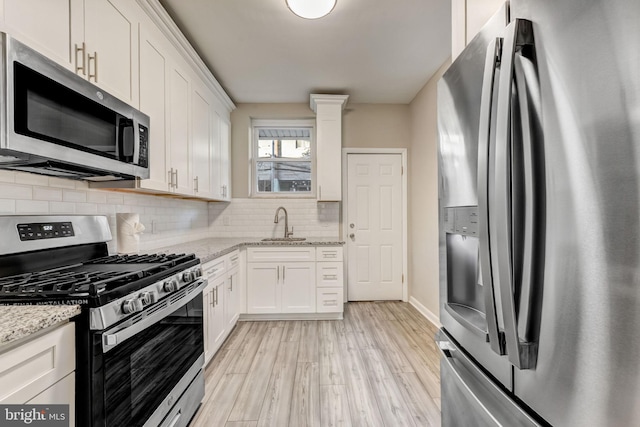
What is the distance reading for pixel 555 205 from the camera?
58 cm

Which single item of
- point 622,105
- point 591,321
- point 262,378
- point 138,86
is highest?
point 138,86

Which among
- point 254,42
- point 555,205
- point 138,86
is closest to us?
point 555,205

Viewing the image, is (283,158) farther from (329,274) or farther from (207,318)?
(207,318)

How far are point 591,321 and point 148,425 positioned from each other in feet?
5.27

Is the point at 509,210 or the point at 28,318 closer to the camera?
the point at 509,210

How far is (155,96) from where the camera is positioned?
6.86ft

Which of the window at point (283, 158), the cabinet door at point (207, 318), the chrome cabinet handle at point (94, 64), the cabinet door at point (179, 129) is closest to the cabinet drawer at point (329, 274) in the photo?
the window at point (283, 158)

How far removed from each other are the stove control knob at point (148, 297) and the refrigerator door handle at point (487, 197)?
1.27 meters

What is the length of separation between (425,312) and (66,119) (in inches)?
145

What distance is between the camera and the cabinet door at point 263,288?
3494mm

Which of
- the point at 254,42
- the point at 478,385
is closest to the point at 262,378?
the point at 478,385

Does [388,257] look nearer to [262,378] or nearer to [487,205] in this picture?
[262,378]

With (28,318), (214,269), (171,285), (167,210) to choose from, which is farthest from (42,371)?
(167,210)

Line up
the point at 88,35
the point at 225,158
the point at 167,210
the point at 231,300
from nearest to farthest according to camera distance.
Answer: the point at 88,35 < the point at 167,210 < the point at 231,300 < the point at 225,158
